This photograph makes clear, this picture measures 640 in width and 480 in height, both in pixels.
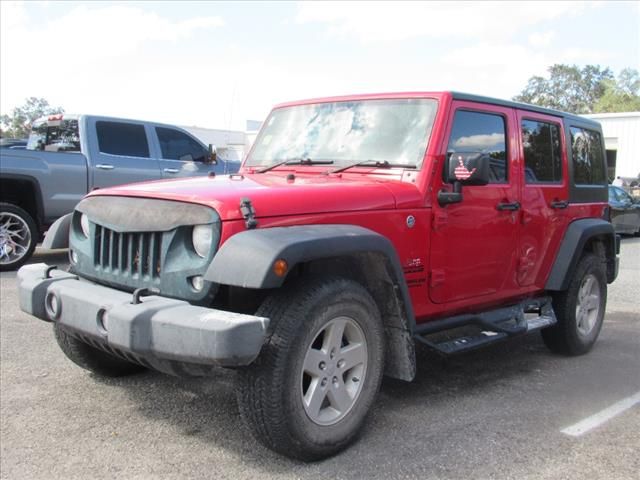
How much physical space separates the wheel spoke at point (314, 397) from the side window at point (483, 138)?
1.76 m


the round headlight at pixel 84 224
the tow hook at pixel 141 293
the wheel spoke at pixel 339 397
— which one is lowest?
the wheel spoke at pixel 339 397

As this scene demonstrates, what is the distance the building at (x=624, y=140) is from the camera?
30703mm

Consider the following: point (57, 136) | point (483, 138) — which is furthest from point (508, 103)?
point (57, 136)

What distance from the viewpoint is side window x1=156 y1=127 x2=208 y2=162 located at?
389 inches

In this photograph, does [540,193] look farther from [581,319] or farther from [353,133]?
[353,133]

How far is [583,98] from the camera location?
72.1 meters

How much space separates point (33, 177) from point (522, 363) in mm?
6588

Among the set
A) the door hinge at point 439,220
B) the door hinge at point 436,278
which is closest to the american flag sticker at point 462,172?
the door hinge at point 439,220

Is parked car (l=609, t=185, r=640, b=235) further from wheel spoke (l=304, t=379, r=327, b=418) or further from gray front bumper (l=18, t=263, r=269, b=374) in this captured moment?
gray front bumper (l=18, t=263, r=269, b=374)

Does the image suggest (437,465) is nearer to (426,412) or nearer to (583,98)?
(426,412)

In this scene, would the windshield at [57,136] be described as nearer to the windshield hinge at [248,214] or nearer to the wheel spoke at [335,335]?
the windshield hinge at [248,214]

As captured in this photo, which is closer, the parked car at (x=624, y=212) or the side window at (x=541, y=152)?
the side window at (x=541, y=152)

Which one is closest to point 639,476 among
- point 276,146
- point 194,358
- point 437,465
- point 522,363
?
point 437,465

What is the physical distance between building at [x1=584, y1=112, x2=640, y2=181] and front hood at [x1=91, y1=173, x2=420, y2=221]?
2997 cm
